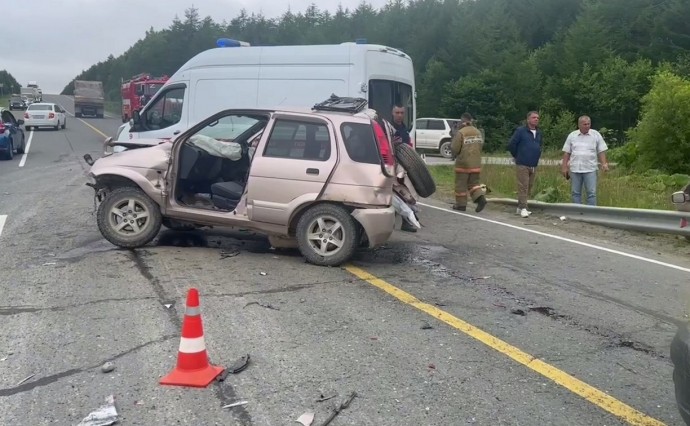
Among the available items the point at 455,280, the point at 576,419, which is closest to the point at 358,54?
the point at 455,280

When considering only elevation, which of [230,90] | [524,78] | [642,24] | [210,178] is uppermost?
[642,24]

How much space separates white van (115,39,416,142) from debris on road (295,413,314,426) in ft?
24.5

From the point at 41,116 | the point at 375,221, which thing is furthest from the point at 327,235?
the point at 41,116

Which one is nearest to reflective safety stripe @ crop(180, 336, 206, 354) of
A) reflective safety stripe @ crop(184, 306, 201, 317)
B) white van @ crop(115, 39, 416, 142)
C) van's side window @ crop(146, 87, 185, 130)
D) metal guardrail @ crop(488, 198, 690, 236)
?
reflective safety stripe @ crop(184, 306, 201, 317)

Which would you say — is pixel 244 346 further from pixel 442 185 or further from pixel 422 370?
pixel 442 185

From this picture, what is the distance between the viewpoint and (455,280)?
296 inches

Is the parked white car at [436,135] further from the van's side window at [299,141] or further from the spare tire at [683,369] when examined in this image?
the spare tire at [683,369]

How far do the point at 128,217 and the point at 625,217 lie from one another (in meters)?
7.31

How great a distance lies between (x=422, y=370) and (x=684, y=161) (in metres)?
17.6

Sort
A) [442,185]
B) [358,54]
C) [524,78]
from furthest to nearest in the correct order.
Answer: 1. [524,78]
2. [442,185]
3. [358,54]

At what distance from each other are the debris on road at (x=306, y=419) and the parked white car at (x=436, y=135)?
89.0 ft

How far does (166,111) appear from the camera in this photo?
13.5 metres

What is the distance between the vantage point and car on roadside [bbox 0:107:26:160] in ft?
69.8

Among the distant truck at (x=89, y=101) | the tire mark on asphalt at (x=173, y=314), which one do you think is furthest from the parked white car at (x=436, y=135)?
the distant truck at (x=89, y=101)
